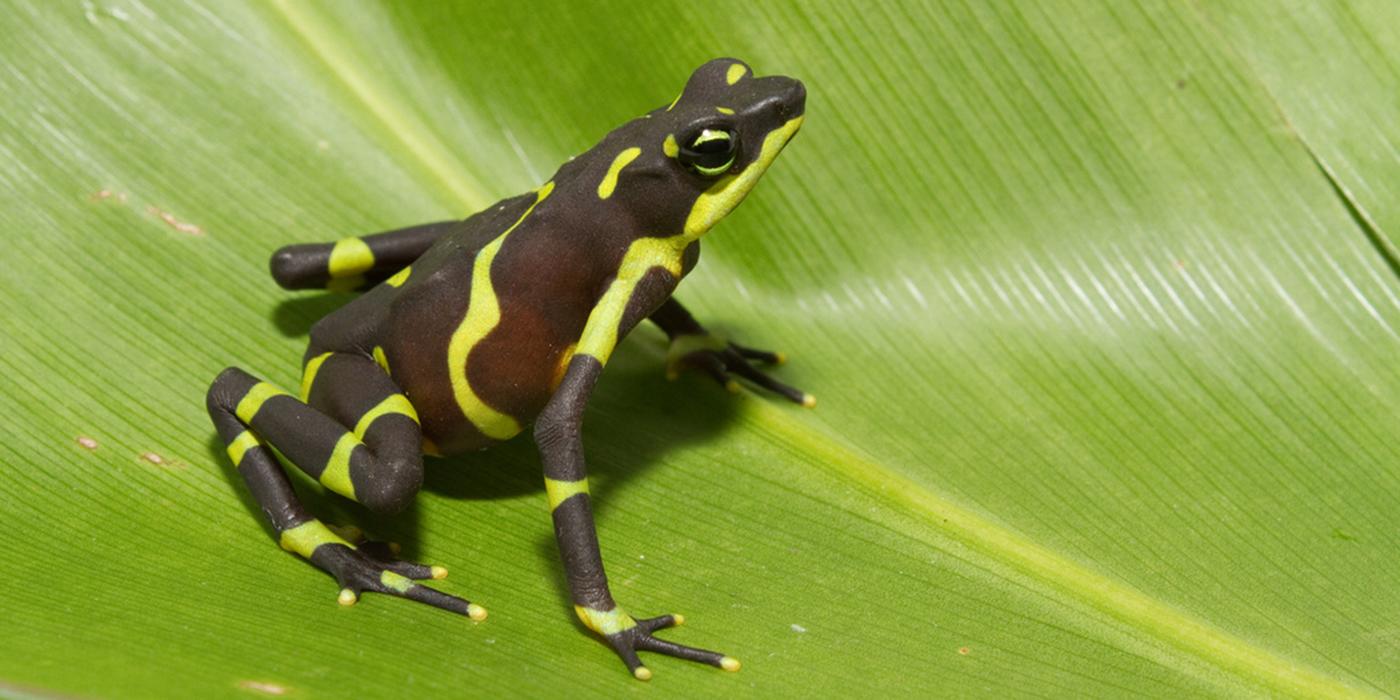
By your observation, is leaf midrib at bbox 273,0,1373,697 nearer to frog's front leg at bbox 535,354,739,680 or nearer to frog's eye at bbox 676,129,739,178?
frog's front leg at bbox 535,354,739,680

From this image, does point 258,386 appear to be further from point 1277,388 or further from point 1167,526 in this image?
point 1277,388

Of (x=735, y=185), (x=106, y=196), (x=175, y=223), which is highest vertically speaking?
(x=106, y=196)

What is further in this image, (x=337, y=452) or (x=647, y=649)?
(x=337, y=452)

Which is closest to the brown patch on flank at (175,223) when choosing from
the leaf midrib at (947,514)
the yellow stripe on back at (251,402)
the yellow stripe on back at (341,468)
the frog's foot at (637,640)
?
the leaf midrib at (947,514)

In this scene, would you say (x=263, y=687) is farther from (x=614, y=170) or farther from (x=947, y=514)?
(x=947, y=514)

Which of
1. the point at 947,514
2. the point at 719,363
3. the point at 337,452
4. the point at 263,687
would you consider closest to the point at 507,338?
the point at 337,452

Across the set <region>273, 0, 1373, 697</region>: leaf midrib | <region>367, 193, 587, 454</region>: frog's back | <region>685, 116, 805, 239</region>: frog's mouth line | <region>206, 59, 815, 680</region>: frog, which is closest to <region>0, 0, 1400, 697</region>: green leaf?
<region>273, 0, 1373, 697</region>: leaf midrib

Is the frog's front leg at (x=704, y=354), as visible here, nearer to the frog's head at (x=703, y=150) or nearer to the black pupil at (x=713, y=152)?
the frog's head at (x=703, y=150)
